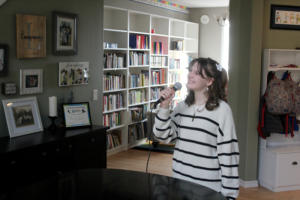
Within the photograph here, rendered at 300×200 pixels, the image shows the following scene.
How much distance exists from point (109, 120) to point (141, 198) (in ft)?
14.5

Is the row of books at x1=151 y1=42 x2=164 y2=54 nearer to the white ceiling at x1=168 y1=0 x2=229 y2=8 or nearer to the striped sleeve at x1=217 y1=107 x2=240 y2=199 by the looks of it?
the white ceiling at x1=168 y1=0 x2=229 y2=8

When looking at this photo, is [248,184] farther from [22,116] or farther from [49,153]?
[22,116]

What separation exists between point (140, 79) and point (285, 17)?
2944 millimetres

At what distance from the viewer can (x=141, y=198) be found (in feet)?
5.13

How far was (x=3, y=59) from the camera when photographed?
315 cm

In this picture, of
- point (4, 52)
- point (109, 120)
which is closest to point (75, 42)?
point (4, 52)

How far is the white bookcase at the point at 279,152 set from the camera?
430 cm

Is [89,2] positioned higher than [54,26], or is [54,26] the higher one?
[89,2]

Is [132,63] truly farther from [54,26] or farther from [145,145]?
[54,26]

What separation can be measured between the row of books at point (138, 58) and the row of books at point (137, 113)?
0.78m

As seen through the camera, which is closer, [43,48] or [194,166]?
[194,166]

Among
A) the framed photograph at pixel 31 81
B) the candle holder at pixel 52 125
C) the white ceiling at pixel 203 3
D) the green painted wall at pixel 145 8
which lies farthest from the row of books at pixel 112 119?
the white ceiling at pixel 203 3

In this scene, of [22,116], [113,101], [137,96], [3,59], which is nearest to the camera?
[3,59]

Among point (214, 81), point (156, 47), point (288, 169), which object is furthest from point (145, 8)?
point (214, 81)
